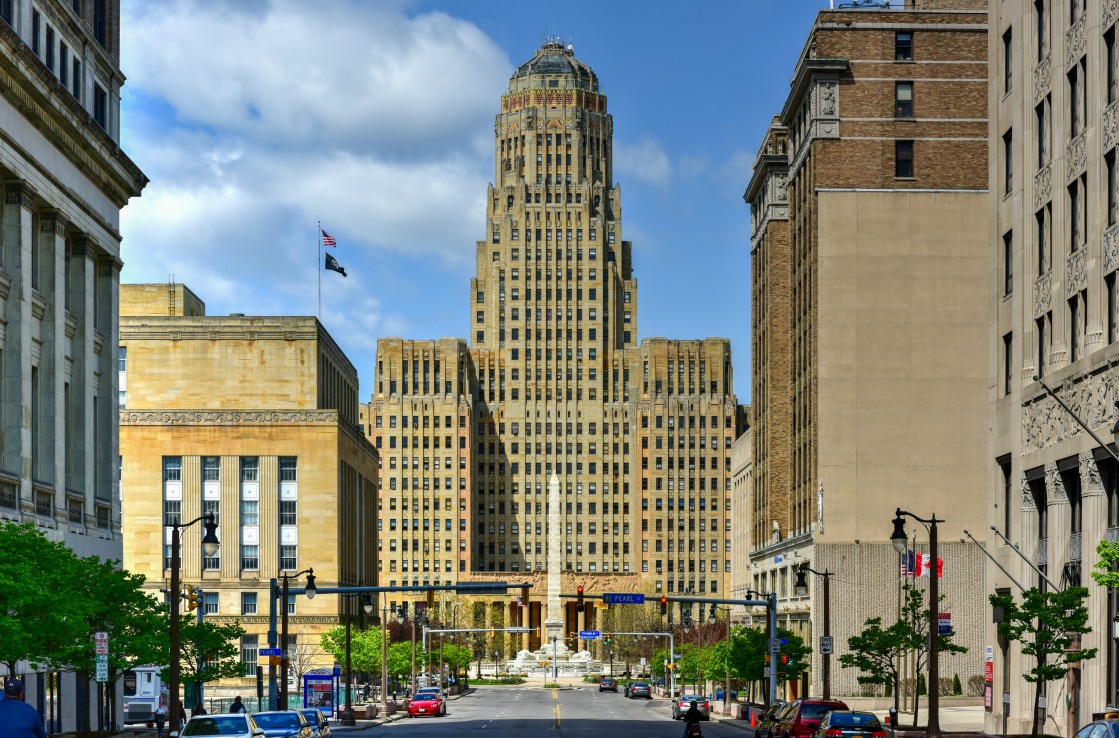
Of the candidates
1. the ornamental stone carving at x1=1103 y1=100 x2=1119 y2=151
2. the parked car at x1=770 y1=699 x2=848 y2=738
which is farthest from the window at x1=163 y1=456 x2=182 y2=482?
the ornamental stone carving at x1=1103 y1=100 x2=1119 y2=151

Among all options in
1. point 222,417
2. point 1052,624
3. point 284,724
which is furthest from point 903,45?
point 284,724

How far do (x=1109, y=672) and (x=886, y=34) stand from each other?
190 ft

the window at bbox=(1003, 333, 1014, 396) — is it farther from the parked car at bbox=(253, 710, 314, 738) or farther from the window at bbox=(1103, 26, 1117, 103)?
the parked car at bbox=(253, 710, 314, 738)

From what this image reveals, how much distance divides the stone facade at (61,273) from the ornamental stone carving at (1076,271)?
35.3 metres

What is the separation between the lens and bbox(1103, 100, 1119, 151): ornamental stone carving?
169 feet

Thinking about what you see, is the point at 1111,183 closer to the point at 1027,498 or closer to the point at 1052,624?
the point at 1027,498

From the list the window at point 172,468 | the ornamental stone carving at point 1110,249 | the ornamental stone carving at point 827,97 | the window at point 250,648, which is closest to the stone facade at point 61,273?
the ornamental stone carving at point 1110,249

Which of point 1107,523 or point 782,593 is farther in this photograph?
point 782,593

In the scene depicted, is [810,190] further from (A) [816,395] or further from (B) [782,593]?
(B) [782,593]

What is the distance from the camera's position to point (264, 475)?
441 ft

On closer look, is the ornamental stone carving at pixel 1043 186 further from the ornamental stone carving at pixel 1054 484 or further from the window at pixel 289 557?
the window at pixel 289 557

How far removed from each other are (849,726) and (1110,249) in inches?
688

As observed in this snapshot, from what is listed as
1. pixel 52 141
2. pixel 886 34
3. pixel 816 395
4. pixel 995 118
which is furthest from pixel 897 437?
pixel 52 141

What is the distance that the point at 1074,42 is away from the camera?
56000mm
